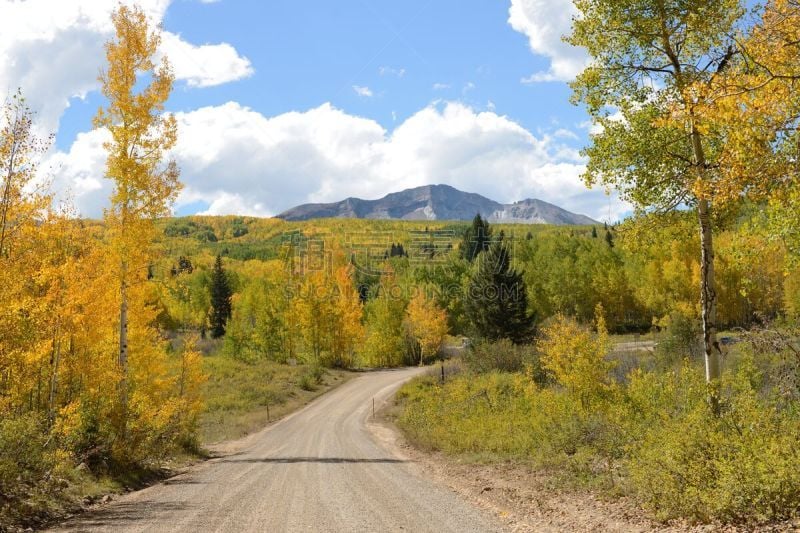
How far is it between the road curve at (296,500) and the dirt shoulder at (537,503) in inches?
21.7

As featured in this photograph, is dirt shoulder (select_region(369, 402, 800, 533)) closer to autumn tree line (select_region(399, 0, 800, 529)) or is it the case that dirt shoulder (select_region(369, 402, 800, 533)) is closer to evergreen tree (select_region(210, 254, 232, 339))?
autumn tree line (select_region(399, 0, 800, 529))

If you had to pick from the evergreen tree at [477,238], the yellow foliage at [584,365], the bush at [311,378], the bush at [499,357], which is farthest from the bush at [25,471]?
the evergreen tree at [477,238]

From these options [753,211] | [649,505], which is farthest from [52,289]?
[753,211]

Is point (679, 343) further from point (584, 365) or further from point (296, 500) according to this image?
point (296, 500)

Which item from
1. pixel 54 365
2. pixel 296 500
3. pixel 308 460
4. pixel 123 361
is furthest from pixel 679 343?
pixel 54 365

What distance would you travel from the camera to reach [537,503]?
1111 centimetres

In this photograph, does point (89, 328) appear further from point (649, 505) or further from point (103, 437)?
point (649, 505)

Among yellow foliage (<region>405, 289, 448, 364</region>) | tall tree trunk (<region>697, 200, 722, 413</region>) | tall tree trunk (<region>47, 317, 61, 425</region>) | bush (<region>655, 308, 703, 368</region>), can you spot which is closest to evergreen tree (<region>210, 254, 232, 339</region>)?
yellow foliage (<region>405, 289, 448, 364</region>)

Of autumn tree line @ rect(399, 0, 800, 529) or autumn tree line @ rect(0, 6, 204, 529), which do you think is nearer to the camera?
autumn tree line @ rect(399, 0, 800, 529)

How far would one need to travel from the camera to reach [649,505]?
9.17 metres

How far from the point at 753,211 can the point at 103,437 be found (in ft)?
55.4

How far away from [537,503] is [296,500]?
521cm

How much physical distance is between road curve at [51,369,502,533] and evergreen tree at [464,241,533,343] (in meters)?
23.0

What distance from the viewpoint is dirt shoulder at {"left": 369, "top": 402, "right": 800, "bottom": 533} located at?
349 inches
